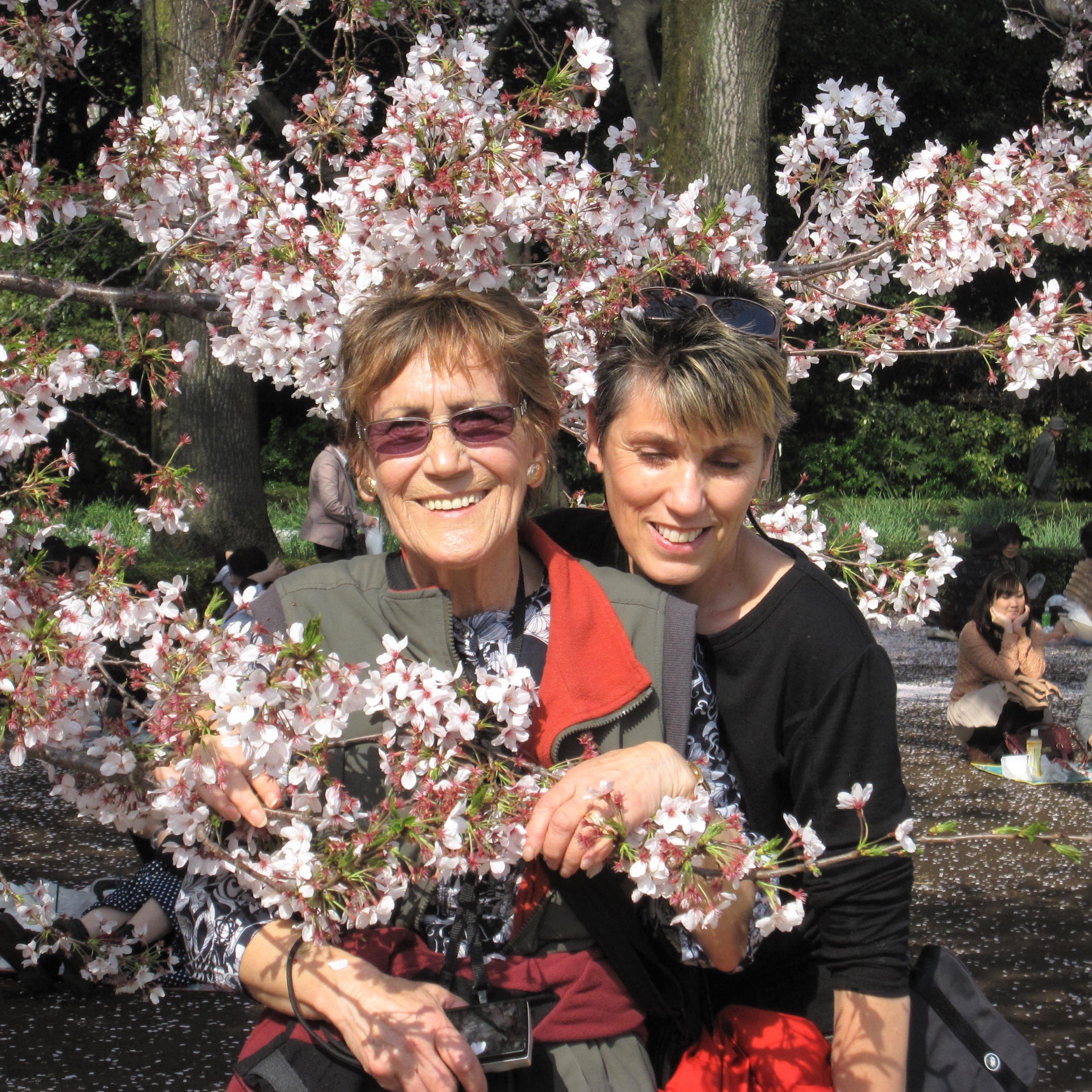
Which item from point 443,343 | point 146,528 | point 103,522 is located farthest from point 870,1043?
point 103,522

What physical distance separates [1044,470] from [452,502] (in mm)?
17430

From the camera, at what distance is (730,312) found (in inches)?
85.4

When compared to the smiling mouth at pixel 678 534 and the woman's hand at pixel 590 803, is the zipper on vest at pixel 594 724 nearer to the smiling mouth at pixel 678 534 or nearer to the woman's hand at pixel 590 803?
the woman's hand at pixel 590 803

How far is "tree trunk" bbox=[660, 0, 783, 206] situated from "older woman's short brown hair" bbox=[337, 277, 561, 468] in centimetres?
574

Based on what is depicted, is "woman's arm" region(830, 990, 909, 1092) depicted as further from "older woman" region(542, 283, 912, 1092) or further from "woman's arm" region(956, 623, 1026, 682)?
"woman's arm" region(956, 623, 1026, 682)

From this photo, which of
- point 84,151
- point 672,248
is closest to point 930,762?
point 672,248

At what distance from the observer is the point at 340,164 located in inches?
134

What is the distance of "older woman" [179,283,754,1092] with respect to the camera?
1739mm

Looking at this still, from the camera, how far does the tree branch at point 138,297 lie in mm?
3072

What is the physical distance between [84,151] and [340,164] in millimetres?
15703

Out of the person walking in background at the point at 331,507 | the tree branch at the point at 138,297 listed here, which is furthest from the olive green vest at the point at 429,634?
the person walking in background at the point at 331,507

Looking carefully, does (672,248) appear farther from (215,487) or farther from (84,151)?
(84,151)

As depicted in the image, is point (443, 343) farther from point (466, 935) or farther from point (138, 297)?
point (138, 297)

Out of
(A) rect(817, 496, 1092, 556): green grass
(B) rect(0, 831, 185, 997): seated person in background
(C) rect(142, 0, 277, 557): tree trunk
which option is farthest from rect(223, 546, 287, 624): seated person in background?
(A) rect(817, 496, 1092, 556): green grass
